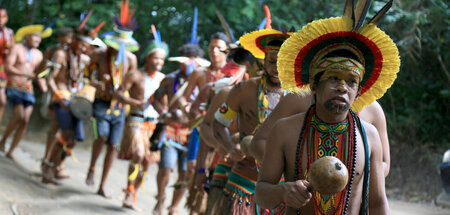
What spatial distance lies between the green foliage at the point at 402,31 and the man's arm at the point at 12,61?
2.26 meters

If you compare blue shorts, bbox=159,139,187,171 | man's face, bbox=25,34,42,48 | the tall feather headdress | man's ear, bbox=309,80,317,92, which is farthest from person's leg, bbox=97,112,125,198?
man's ear, bbox=309,80,317,92

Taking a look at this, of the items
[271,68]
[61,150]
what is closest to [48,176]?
[61,150]

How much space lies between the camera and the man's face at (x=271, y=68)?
4.42 meters

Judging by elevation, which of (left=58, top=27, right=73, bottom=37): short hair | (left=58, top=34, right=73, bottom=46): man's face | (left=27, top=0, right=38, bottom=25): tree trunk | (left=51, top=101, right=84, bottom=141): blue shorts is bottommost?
(left=51, top=101, right=84, bottom=141): blue shorts

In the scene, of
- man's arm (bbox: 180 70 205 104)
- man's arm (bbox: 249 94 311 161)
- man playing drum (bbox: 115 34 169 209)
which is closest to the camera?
man's arm (bbox: 249 94 311 161)

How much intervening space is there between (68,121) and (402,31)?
16.9 ft

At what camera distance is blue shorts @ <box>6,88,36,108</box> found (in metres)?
11.0

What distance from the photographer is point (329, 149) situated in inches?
117

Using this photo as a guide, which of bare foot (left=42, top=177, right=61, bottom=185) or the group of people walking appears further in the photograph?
bare foot (left=42, top=177, right=61, bottom=185)

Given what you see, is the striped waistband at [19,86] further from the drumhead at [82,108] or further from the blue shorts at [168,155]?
the blue shorts at [168,155]

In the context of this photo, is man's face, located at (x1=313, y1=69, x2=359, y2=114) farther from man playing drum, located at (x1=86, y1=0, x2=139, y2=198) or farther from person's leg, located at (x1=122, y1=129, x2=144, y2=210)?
man playing drum, located at (x1=86, y1=0, x2=139, y2=198)

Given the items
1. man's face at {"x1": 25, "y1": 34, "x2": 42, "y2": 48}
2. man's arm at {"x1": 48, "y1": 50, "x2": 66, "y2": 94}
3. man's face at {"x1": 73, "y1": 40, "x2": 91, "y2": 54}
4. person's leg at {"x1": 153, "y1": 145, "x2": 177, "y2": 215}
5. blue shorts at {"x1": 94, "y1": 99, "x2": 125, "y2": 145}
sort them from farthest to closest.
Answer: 1. man's face at {"x1": 25, "y1": 34, "x2": 42, "y2": 48}
2. man's face at {"x1": 73, "y1": 40, "x2": 91, "y2": 54}
3. man's arm at {"x1": 48, "y1": 50, "x2": 66, "y2": 94}
4. blue shorts at {"x1": 94, "y1": 99, "x2": 125, "y2": 145}
5. person's leg at {"x1": 153, "y1": 145, "x2": 177, "y2": 215}

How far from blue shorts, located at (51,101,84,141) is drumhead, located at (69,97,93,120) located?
21 cm

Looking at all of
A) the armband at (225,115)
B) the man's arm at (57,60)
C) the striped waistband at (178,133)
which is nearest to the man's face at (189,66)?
the striped waistband at (178,133)
